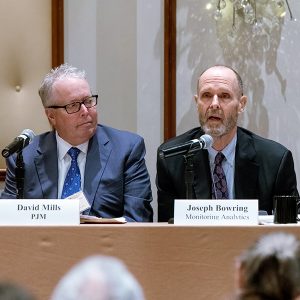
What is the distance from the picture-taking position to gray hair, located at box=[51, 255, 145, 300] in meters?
1.22

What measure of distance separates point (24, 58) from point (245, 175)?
1622 millimetres

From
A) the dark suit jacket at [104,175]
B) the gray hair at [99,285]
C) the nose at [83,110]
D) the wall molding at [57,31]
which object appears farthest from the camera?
the wall molding at [57,31]

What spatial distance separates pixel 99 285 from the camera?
1.23m

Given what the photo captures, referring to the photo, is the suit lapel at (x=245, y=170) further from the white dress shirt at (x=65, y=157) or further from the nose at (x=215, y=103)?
the white dress shirt at (x=65, y=157)

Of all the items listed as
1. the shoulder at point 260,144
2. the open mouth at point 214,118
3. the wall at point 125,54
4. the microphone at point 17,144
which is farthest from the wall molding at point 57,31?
the microphone at point 17,144

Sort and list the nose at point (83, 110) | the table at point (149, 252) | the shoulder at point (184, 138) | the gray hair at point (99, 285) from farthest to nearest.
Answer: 1. the shoulder at point (184, 138)
2. the nose at point (83, 110)
3. the table at point (149, 252)
4. the gray hair at point (99, 285)

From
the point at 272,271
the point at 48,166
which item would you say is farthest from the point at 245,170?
the point at 272,271

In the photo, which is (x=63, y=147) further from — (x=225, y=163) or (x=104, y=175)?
(x=225, y=163)

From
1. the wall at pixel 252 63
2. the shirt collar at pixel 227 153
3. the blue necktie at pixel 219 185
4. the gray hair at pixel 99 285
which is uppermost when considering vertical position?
the wall at pixel 252 63

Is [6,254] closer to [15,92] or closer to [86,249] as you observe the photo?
[86,249]

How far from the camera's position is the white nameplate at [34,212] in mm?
2631

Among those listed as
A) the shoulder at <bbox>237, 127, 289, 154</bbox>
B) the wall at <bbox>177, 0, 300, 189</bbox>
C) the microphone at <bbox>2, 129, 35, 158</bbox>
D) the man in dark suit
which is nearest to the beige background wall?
the wall at <bbox>177, 0, 300, 189</bbox>

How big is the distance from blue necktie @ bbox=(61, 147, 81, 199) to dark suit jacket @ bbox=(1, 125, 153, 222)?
1.5 inches

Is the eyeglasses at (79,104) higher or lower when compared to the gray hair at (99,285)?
higher
